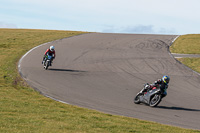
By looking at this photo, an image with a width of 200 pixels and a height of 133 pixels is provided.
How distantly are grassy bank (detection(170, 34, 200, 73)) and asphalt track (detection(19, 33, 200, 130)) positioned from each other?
3.23ft

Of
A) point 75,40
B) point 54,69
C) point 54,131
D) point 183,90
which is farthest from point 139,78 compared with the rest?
point 75,40

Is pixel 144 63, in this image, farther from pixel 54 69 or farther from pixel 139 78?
pixel 54 69

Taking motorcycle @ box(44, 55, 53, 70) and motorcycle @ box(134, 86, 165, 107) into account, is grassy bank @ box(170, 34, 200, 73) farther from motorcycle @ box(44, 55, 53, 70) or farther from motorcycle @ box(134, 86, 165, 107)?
motorcycle @ box(44, 55, 53, 70)

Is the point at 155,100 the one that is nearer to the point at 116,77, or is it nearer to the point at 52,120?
the point at 116,77

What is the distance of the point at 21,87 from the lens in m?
17.5

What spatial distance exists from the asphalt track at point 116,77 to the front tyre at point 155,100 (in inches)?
16.2

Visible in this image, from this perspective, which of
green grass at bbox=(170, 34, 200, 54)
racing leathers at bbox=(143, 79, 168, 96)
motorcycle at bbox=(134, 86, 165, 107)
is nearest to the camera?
racing leathers at bbox=(143, 79, 168, 96)

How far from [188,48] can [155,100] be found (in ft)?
72.0

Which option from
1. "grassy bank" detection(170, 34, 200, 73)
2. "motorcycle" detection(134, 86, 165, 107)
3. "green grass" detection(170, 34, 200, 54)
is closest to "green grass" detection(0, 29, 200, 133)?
"motorcycle" detection(134, 86, 165, 107)

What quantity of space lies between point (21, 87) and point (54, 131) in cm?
1001

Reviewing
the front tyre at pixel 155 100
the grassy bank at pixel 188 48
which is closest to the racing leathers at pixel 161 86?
the front tyre at pixel 155 100

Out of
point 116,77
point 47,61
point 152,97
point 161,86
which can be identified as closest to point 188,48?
point 116,77

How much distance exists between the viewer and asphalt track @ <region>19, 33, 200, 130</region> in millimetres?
14164

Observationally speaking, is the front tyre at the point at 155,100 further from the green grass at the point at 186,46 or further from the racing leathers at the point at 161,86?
the green grass at the point at 186,46
